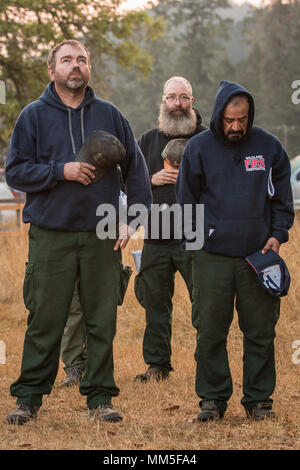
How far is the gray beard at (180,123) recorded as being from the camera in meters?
6.21

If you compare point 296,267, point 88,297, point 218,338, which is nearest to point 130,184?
point 88,297

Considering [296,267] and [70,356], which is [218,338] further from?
[296,267]

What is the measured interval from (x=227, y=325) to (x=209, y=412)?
20.9 inches

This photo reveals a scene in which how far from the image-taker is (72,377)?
614cm

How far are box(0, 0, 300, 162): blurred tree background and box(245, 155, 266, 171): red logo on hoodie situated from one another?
40.9 ft

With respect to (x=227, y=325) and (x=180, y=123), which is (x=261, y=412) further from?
(x=180, y=123)

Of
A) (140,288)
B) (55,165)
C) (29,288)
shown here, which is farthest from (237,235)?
(140,288)

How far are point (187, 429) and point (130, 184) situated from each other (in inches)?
61.3

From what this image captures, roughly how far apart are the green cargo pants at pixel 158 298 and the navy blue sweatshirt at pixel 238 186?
1405 millimetres

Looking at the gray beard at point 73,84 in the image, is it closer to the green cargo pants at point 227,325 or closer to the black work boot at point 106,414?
the green cargo pants at point 227,325

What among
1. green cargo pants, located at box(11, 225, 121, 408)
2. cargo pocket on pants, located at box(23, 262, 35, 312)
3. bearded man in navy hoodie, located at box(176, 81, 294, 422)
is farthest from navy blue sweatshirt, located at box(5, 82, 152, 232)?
bearded man in navy hoodie, located at box(176, 81, 294, 422)

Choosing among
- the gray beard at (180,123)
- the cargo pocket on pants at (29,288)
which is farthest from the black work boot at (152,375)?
the gray beard at (180,123)

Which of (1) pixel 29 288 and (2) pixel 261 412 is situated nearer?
(2) pixel 261 412

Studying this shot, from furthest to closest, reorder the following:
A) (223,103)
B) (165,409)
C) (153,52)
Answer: (153,52) < (165,409) < (223,103)
